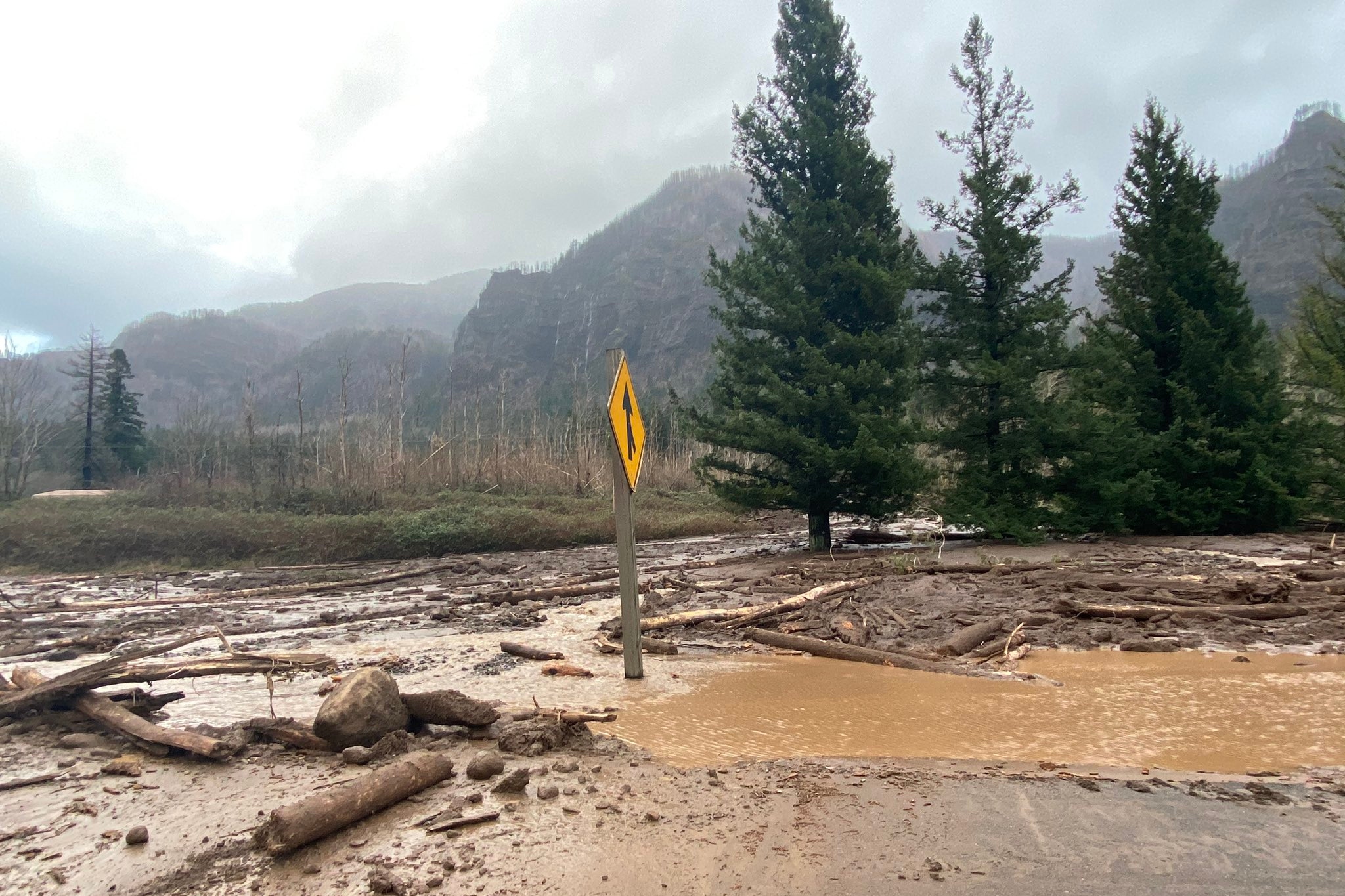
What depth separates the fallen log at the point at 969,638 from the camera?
6.43 meters

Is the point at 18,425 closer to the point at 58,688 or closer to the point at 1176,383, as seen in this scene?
the point at 58,688

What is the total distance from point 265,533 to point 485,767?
2000cm

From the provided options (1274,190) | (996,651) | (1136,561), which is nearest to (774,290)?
(1136,561)

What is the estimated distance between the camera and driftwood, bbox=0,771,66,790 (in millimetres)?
3627

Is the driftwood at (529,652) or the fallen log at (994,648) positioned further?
the driftwood at (529,652)

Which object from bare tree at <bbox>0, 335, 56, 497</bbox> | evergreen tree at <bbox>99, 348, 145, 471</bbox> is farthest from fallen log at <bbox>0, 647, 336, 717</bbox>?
evergreen tree at <bbox>99, 348, 145, 471</bbox>

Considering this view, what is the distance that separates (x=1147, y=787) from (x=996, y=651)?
10.3ft

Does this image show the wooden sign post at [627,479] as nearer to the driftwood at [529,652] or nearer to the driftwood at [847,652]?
the driftwood at [529,652]

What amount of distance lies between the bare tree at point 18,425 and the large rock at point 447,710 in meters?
35.7

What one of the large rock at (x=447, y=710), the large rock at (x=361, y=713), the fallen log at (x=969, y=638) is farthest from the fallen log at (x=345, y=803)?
the fallen log at (x=969, y=638)

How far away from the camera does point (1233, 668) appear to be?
5.70 metres

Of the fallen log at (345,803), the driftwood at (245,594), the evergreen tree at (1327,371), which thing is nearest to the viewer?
the fallen log at (345,803)

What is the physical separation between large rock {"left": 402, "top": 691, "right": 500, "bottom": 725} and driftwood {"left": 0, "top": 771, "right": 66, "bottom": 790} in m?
1.70

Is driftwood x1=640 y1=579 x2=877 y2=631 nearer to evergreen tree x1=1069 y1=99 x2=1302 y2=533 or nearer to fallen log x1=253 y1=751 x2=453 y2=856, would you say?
fallen log x1=253 y1=751 x2=453 y2=856
